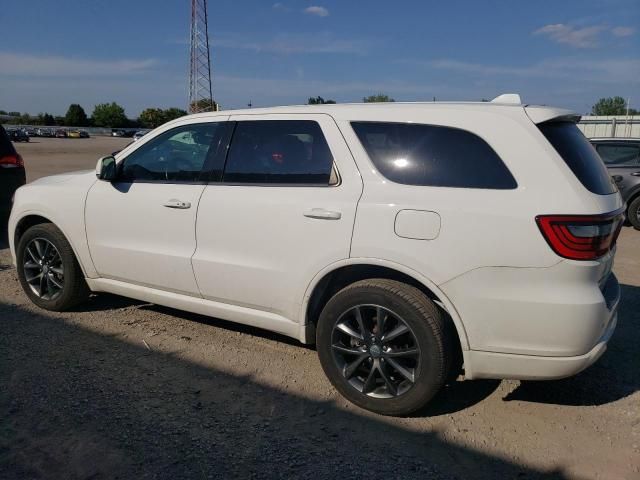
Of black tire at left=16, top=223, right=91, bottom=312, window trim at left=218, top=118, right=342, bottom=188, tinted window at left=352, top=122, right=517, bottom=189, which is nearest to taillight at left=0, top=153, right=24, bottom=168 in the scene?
black tire at left=16, top=223, right=91, bottom=312

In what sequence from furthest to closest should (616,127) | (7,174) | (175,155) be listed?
1. (616,127)
2. (7,174)
3. (175,155)

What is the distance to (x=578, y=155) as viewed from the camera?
9.64ft

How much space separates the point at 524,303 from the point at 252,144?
2.03 m

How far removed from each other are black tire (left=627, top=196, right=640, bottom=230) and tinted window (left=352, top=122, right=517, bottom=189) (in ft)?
Answer: 26.8

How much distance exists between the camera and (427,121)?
10.00 ft

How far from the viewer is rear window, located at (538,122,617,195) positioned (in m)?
2.81

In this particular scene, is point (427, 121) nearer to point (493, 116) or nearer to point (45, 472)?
point (493, 116)

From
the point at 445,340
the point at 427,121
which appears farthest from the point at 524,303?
the point at 427,121

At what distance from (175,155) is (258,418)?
80.8 inches

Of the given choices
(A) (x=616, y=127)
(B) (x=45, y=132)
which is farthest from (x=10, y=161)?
(B) (x=45, y=132)

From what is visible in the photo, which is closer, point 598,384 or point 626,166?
point 598,384

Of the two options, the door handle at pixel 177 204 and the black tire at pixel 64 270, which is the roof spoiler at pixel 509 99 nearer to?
the door handle at pixel 177 204

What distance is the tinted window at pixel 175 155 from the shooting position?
12.7 ft

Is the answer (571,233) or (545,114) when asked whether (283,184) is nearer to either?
(545,114)
